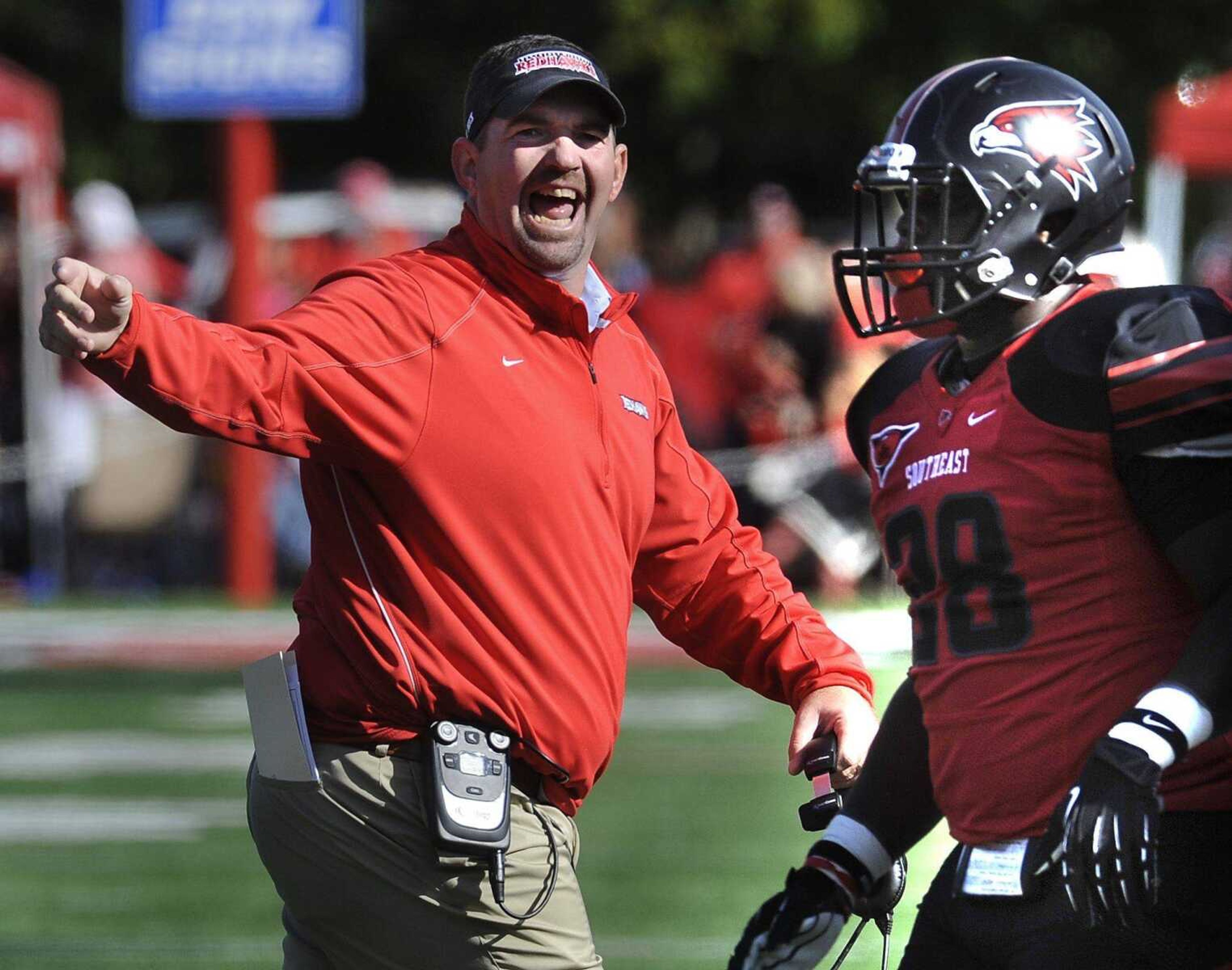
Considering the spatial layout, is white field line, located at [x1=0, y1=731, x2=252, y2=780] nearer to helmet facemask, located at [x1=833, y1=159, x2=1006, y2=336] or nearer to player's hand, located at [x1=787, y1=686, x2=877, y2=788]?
player's hand, located at [x1=787, y1=686, x2=877, y2=788]

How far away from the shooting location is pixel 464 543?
12.0 feet

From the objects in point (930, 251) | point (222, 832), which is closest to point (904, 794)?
point (930, 251)

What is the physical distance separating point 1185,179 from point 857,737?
51.0 feet

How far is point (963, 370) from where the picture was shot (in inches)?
145

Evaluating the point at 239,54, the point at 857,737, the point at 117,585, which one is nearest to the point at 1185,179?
the point at 239,54

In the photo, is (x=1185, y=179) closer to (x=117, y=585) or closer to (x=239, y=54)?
(x=239, y=54)

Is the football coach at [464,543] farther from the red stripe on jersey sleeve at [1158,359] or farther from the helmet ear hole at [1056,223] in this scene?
the red stripe on jersey sleeve at [1158,359]

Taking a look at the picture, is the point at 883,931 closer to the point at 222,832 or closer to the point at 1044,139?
the point at 1044,139

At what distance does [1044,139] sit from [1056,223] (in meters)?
0.13

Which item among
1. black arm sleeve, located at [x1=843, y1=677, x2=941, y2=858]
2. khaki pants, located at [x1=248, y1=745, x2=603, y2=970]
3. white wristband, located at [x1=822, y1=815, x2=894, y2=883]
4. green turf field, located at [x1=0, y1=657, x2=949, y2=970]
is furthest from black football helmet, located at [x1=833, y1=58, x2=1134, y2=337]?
green turf field, located at [x1=0, y1=657, x2=949, y2=970]

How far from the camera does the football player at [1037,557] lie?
3.18m

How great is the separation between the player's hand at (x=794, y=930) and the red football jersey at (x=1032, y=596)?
254mm

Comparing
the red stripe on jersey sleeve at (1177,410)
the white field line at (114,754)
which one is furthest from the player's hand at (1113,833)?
the white field line at (114,754)

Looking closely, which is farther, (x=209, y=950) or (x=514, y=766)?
(x=209, y=950)
